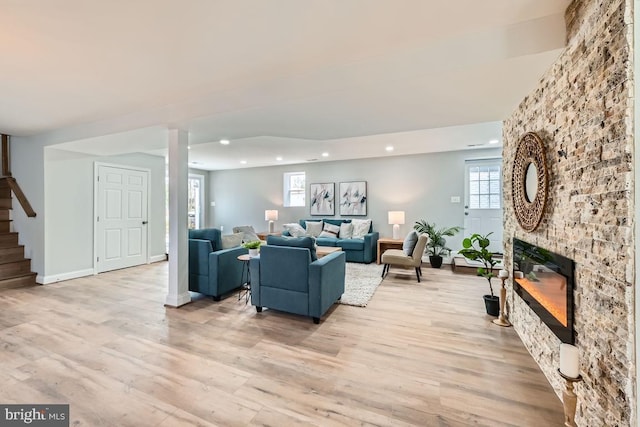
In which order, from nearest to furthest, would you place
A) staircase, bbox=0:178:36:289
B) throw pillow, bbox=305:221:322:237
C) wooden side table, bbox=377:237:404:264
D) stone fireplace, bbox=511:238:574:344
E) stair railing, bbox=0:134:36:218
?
stone fireplace, bbox=511:238:574:344
staircase, bbox=0:178:36:289
stair railing, bbox=0:134:36:218
wooden side table, bbox=377:237:404:264
throw pillow, bbox=305:221:322:237

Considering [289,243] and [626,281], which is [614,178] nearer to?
[626,281]

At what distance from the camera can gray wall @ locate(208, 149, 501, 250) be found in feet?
19.8

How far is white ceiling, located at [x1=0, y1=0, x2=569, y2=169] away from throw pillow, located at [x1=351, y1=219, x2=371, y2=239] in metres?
3.36

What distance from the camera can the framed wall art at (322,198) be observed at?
7164 millimetres

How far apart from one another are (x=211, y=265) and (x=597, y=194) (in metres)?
3.61

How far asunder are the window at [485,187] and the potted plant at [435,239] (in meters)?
0.69

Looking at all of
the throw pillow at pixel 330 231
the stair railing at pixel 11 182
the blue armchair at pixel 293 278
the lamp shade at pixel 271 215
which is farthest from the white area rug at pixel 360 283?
the stair railing at pixel 11 182

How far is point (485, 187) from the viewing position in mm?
5758

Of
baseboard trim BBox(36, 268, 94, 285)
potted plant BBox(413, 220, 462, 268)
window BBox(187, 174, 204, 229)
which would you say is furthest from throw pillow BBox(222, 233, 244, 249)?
window BBox(187, 174, 204, 229)

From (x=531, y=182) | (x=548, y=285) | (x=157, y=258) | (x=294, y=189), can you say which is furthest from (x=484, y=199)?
(x=157, y=258)

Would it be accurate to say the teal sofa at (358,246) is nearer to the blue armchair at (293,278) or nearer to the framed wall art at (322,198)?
the framed wall art at (322,198)

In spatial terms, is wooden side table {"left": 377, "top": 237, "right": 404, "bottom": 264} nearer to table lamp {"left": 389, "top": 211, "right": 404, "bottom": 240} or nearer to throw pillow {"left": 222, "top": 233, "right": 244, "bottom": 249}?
table lamp {"left": 389, "top": 211, "right": 404, "bottom": 240}

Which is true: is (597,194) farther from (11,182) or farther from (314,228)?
(11,182)

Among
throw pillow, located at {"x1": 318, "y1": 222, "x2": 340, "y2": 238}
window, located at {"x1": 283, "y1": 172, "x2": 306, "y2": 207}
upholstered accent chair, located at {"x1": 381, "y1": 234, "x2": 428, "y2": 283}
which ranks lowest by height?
upholstered accent chair, located at {"x1": 381, "y1": 234, "x2": 428, "y2": 283}
